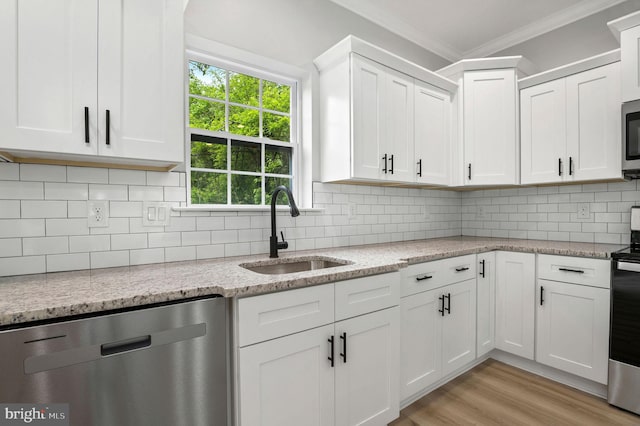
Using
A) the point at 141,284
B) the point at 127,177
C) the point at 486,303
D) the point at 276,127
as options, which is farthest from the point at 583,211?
the point at 127,177

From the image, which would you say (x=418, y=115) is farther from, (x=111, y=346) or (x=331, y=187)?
(x=111, y=346)

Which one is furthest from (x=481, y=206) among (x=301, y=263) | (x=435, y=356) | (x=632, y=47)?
(x=301, y=263)

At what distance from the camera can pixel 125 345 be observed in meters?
1.07

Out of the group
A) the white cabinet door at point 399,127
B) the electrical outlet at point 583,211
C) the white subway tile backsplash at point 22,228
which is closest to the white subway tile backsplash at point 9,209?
the white subway tile backsplash at point 22,228

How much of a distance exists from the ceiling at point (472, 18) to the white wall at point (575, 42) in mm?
50

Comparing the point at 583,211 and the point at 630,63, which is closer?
the point at 630,63

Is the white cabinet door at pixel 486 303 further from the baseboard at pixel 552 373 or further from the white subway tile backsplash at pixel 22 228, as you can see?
the white subway tile backsplash at pixel 22 228

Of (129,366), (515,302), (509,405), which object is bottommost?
(509,405)

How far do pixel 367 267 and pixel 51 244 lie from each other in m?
1.48

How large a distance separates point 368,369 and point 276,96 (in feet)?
6.27

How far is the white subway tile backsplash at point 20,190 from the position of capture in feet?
4.69

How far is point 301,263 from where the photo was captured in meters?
2.10

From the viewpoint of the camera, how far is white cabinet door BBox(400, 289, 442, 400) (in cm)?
192

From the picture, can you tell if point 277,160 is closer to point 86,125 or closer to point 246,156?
point 246,156
